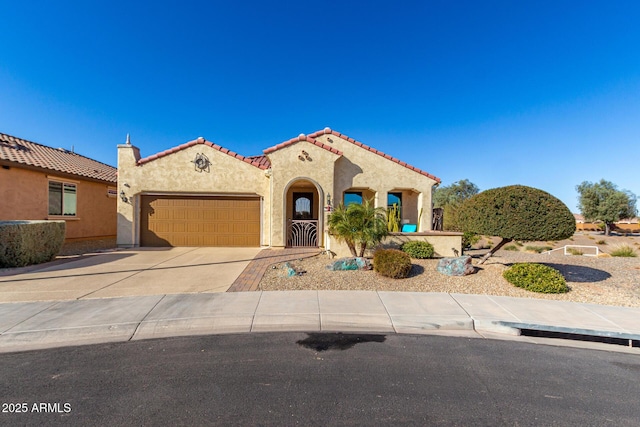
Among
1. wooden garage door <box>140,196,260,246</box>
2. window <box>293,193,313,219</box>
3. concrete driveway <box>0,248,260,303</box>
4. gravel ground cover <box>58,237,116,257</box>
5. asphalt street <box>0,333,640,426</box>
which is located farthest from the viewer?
window <box>293,193,313,219</box>

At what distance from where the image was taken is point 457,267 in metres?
8.41

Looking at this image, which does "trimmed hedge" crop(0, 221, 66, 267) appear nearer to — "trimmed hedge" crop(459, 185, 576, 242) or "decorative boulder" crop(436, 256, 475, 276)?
"decorative boulder" crop(436, 256, 475, 276)

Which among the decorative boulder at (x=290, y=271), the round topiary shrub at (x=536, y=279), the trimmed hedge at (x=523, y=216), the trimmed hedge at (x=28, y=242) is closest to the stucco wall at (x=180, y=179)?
the trimmed hedge at (x=28, y=242)

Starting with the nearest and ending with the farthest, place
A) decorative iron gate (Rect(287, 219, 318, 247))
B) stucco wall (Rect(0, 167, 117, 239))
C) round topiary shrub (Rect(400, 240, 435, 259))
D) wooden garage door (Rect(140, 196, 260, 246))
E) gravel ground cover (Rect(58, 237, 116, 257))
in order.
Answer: round topiary shrub (Rect(400, 240, 435, 259))
gravel ground cover (Rect(58, 237, 116, 257))
stucco wall (Rect(0, 167, 117, 239))
decorative iron gate (Rect(287, 219, 318, 247))
wooden garage door (Rect(140, 196, 260, 246))

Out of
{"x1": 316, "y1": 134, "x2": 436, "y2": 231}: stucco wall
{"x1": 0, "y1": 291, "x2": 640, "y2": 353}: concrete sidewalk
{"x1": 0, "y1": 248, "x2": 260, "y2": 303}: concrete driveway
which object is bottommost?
{"x1": 0, "y1": 291, "x2": 640, "y2": 353}: concrete sidewalk

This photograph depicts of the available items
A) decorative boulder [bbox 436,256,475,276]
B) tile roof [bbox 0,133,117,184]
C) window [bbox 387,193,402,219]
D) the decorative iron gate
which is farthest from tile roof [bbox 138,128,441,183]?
decorative boulder [bbox 436,256,475,276]

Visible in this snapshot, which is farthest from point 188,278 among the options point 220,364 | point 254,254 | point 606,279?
point 606,279

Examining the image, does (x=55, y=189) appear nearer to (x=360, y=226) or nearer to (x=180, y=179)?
(x=180, y=179)

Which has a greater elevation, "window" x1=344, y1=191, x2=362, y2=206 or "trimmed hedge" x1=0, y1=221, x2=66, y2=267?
"window" x1=344, y1=191, x2=362, y2=206

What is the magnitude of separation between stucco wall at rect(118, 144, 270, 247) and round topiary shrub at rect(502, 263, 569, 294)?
925cm

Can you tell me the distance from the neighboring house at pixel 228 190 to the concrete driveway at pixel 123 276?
1863mm

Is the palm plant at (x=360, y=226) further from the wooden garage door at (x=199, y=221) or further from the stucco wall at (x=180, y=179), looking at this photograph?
→ the wooden garage door at (x=199, y=221)

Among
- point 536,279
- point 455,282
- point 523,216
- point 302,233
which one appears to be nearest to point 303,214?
point 302,233

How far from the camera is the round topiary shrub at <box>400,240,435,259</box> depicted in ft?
33.6
